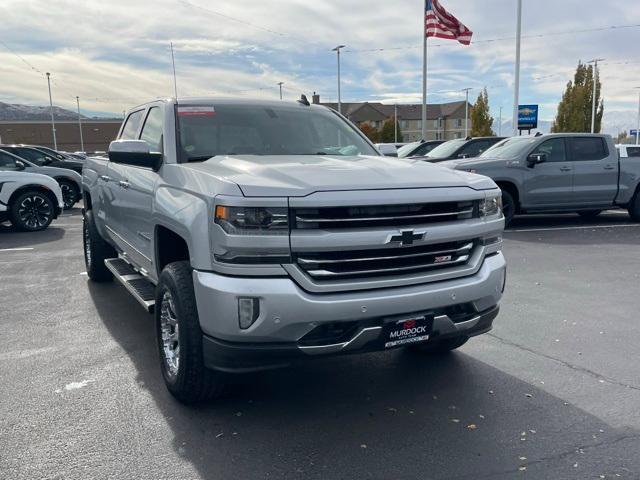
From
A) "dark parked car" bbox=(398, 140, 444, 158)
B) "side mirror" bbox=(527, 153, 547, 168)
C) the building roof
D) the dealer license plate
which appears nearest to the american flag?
"dark parked car" bbox=(398, 140, 444, 158)

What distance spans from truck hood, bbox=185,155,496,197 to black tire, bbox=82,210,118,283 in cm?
336

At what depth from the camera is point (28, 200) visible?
1205cm

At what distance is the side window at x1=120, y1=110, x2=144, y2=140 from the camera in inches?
218

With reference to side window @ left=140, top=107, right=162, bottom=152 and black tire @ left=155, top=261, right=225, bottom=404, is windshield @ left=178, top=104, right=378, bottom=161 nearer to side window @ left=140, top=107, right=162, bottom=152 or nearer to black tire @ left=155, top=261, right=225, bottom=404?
side window @ left=140, top=107, right=162, bottom=152

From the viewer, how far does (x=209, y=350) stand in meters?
3.21

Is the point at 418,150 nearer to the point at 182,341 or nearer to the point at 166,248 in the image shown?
the point at 166,248

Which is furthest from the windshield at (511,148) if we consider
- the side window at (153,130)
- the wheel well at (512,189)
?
the side window at (153,130)

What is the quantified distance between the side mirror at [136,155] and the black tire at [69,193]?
1370 cm

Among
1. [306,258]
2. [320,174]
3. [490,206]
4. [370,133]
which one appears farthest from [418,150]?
[370,133]

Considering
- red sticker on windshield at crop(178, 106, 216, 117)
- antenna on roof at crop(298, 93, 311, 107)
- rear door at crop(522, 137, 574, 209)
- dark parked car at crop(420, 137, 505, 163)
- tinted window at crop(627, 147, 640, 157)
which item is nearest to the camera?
red sticker on windshield at crop(178, 106, 216, 117)

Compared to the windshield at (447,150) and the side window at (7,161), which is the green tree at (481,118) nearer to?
the windshield at (447,150)

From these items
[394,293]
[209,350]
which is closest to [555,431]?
[394,293]

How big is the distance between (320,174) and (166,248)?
4.41 ft

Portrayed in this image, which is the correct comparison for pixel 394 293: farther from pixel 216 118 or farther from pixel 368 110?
pixel 368 110
